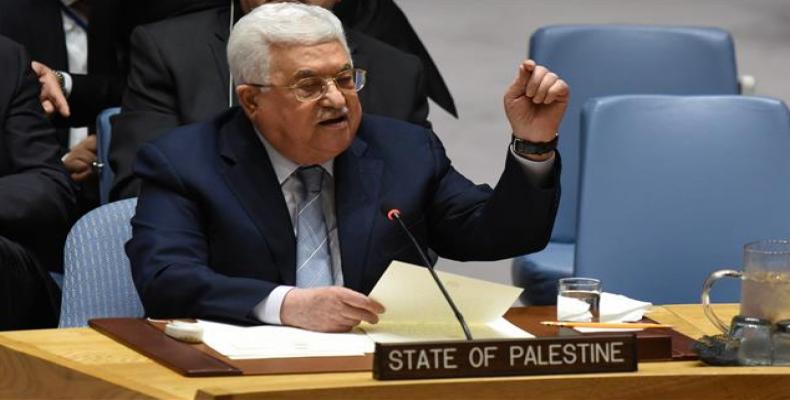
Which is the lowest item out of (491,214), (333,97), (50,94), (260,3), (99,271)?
(99,271)

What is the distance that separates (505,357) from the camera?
2209 mm

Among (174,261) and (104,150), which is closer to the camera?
(174,261)

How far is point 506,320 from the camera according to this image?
2.83m

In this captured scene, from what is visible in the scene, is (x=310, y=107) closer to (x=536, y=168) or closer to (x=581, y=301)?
(x=536, y=168)

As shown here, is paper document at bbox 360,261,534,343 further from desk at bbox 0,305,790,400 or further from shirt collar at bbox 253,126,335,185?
shirt collar at bbox 253,126,335,185

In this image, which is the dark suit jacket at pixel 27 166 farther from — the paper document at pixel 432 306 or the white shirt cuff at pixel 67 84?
the paper document at pixel 432 306

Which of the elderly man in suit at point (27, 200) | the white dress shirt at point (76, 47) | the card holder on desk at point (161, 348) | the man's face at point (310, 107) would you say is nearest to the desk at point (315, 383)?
the card holder on desk at point (161, 348)

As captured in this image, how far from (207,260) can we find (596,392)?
42.3 inches

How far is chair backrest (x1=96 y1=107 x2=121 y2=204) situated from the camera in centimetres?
415

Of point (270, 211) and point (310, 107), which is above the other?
point (310, 107)

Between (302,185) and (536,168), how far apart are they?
1.44 ft

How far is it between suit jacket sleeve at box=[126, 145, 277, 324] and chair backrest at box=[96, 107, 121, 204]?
0.99 meters

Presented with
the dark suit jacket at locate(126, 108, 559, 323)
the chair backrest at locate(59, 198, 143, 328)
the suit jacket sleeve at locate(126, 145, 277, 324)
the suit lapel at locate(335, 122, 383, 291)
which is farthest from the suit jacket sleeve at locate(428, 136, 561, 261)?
the chair backrest at locate(59, 198, 143, 328)

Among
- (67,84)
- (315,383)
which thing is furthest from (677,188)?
(315,383)
